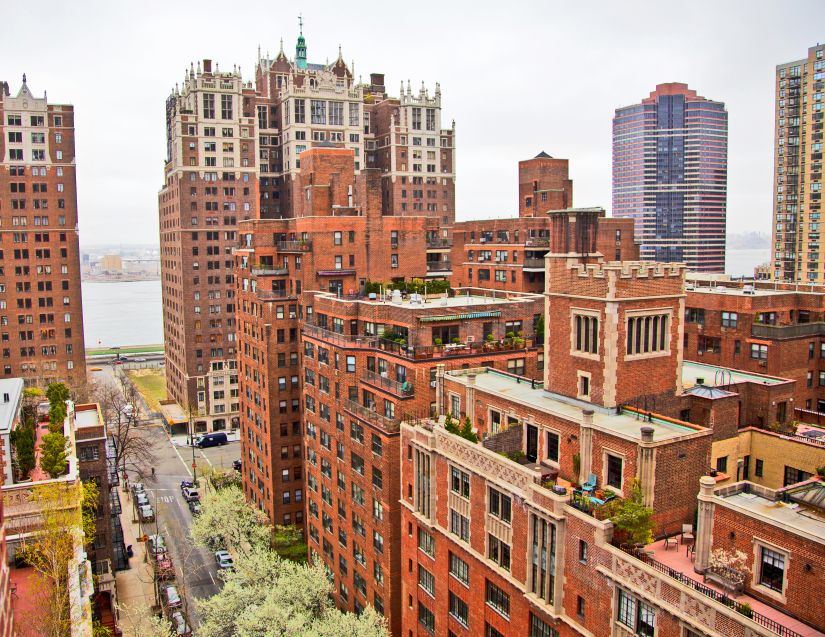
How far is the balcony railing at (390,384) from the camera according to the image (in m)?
48.2

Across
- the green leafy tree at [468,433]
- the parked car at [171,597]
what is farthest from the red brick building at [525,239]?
the parked car at [171,597]

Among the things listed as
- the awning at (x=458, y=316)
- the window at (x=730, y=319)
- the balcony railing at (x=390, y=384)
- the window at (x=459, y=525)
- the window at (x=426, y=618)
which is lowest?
the window at (x=426, y=618)

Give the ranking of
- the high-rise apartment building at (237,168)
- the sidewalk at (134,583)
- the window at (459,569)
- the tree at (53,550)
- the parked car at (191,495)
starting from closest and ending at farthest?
the tree at (53,550) → the window at (459,569) → the sidewalk at (134,583) → the parked car at (191,495) → the high-rise apartment building at (237,168)

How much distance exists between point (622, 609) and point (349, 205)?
175 feet

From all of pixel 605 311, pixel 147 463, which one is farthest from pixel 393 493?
pixel 147 463

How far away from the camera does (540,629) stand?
32.8 m

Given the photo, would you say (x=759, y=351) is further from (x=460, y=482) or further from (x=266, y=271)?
(x=266, y=271)

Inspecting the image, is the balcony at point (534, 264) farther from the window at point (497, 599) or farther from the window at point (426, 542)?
the window at point (497, 599)

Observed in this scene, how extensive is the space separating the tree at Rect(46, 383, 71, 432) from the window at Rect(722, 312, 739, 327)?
167 ft

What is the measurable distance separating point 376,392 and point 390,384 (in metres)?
2.16

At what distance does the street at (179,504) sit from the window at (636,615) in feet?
141

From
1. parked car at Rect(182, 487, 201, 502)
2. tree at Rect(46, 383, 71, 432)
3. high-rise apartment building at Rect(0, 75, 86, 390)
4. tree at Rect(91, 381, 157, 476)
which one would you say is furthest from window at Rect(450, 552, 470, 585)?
high-rise apartment building at Rect(0, 75, 86, 390)

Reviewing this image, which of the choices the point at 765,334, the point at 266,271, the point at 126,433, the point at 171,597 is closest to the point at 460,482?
the point at 765,334

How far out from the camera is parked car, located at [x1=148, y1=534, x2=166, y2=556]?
74562 mm
